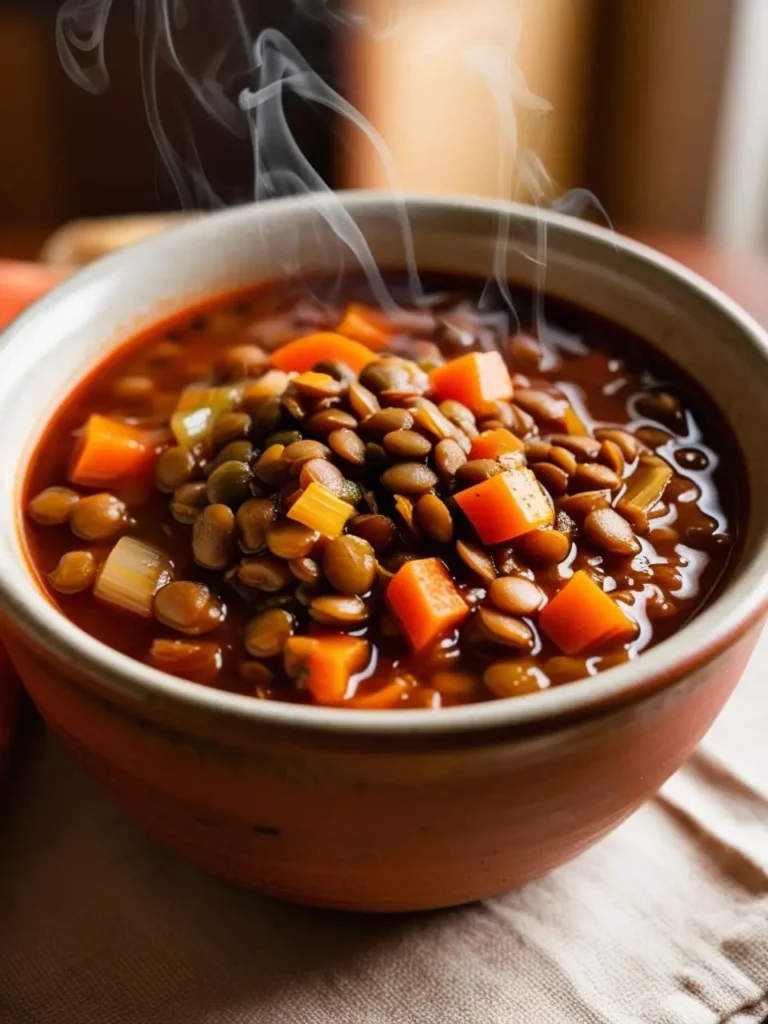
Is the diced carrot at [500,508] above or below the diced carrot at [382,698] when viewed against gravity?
above

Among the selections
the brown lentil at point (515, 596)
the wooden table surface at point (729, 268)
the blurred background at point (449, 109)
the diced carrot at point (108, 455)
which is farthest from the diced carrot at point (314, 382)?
the blurred background at point (449, 109)

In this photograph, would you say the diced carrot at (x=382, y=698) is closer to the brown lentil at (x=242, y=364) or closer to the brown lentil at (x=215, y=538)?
the brown lentil at (x=215, y=538)

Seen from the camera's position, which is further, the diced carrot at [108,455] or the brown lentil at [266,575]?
the diced carrot at [108,455]

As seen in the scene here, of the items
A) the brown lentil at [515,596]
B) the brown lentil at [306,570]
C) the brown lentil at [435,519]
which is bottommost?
the brown lentil at [306,570]

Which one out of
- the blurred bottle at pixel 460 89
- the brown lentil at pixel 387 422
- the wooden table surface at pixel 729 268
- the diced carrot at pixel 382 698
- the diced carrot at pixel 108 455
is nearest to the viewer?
the diced carrot at pixel 382 698

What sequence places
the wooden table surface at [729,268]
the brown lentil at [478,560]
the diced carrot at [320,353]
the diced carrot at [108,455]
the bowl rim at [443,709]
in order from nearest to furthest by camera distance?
1. the bowl rim at [443,709]
2. the brown lentil at [478,560]
3. the diced carrot at [108,455]
4. the diced carrot at [320,353]
5. the wooden table surface at [729,268]

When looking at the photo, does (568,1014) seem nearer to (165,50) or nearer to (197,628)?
(197,628)

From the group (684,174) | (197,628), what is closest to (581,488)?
(197,628)
